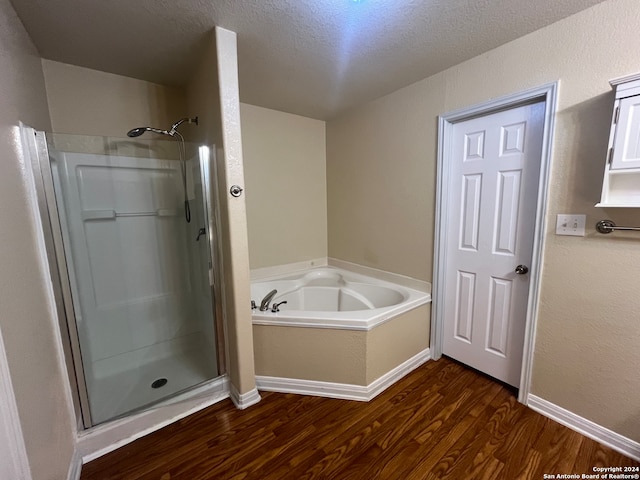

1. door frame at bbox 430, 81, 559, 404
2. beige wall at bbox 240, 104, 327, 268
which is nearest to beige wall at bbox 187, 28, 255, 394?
beige wall at bbox 240, 104, 327, 268

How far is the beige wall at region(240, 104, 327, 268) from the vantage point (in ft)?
8.26

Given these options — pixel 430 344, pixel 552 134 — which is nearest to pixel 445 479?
pixel 430 344

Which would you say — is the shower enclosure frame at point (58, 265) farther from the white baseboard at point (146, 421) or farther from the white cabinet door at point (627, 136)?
the white cabinet door at point (627, 136)

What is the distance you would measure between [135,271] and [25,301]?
1105 mm

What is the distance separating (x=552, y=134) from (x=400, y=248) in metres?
1.21

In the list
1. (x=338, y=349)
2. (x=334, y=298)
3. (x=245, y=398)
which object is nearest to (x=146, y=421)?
(x=245, y=398)

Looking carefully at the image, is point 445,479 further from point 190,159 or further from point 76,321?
point 190,159

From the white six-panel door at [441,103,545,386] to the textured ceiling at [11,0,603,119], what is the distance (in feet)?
1.61

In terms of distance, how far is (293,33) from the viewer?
1.46m

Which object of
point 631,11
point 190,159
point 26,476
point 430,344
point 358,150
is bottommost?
point 430,344

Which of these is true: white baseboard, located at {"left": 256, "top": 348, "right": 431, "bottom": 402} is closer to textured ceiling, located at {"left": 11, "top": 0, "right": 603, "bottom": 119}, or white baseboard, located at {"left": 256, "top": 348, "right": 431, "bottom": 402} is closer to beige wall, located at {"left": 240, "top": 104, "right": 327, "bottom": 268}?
beige wall, located at {"left": 240, "top": 104, "right": 327, "bottom": 268}

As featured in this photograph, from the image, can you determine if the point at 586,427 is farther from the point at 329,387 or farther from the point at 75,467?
→ the point at 75,467

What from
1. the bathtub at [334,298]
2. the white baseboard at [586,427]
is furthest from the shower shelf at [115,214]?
the white baseboard at [586,427]

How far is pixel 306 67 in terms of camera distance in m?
1.81
